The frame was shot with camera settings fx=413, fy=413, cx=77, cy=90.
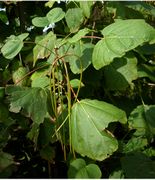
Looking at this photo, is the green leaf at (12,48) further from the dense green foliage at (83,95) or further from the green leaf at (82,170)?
the green leaf at (82,170)

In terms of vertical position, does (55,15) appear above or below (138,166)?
above

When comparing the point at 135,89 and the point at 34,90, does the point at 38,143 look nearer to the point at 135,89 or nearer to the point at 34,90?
the point at 34,90

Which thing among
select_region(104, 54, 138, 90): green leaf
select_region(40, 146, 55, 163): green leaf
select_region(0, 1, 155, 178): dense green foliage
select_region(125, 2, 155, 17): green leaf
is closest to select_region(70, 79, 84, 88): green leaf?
select_region(0, 1, 155, 178): dense green foliage

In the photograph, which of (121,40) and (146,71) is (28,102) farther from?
(146,71)

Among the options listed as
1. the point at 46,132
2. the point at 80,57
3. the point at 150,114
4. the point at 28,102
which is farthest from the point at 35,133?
the point at 150,114

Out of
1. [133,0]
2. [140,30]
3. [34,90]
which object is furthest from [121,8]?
[34,90]

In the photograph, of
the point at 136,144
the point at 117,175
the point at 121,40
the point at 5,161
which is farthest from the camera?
the point at 136,144
